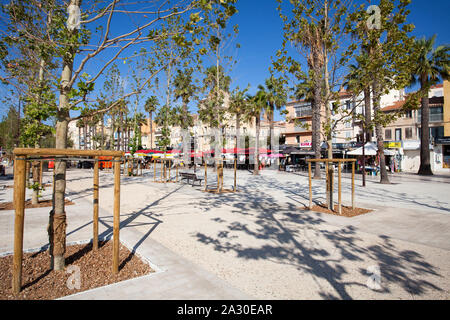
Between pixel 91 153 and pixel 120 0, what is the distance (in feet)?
7.86

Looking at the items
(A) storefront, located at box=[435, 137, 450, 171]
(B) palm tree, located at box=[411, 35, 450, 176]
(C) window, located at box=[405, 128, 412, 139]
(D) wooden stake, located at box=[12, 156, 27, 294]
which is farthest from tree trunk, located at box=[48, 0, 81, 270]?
(C) window, located at box=[405, 128, 412, 139]

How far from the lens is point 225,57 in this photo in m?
14.2

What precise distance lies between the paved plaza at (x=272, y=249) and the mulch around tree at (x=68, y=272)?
0.88 feet

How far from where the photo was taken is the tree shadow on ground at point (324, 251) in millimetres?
4036

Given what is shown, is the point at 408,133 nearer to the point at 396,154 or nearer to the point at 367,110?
the point at 396,154

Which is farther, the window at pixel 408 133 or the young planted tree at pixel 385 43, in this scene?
the window at pixel 408 133

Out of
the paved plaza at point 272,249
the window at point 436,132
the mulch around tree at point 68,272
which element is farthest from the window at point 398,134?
the mulch around tree at point 68,272

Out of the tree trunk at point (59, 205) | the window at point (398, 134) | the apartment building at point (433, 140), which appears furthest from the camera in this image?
the window at point (398, 134)

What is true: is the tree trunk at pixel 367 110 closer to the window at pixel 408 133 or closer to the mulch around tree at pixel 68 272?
the mulch around tree at pixel 68 272

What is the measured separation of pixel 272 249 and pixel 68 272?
3497mm

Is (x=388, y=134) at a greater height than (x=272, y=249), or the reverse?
(x=388, y=134)

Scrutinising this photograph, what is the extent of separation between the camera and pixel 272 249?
5453 millimetres

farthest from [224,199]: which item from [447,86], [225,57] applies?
[447,86]

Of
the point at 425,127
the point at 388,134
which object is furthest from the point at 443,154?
the point at 425,127
